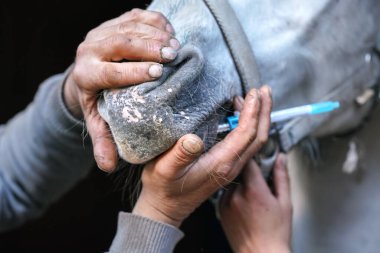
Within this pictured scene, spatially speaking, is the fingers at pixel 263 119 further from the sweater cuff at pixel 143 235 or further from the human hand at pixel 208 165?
the sweater cuff at pixel 143 235

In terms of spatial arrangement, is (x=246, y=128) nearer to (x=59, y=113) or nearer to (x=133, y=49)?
(x=133, y=49)

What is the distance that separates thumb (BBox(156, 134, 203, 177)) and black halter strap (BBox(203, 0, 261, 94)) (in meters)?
0.15

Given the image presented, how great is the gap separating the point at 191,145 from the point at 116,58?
0.13m

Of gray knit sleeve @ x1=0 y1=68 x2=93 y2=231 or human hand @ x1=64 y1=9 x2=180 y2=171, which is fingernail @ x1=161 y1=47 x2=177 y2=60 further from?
gray knit sleeve @ x1=0 y1=68 x2=93 y2=231

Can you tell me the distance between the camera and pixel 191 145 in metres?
0.51

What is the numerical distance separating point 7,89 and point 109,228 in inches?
17.8

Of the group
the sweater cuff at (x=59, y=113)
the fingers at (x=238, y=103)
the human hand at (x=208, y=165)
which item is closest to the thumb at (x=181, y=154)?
the human hand at (x=208, y=165)

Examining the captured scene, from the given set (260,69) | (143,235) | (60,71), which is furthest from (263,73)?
(60,71)

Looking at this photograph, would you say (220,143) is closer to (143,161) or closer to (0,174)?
(143,161)

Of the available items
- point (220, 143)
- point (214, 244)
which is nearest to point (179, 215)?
point (220, 143)

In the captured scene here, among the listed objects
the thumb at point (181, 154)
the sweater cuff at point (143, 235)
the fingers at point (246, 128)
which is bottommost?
the sweater cuff at point (143, 235)

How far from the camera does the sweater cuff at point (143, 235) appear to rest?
0.67 m

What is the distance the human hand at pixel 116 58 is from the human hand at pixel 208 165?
0.06 metres

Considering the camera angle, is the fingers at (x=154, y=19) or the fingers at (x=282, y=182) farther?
the fingers at (x=282, y=182)
